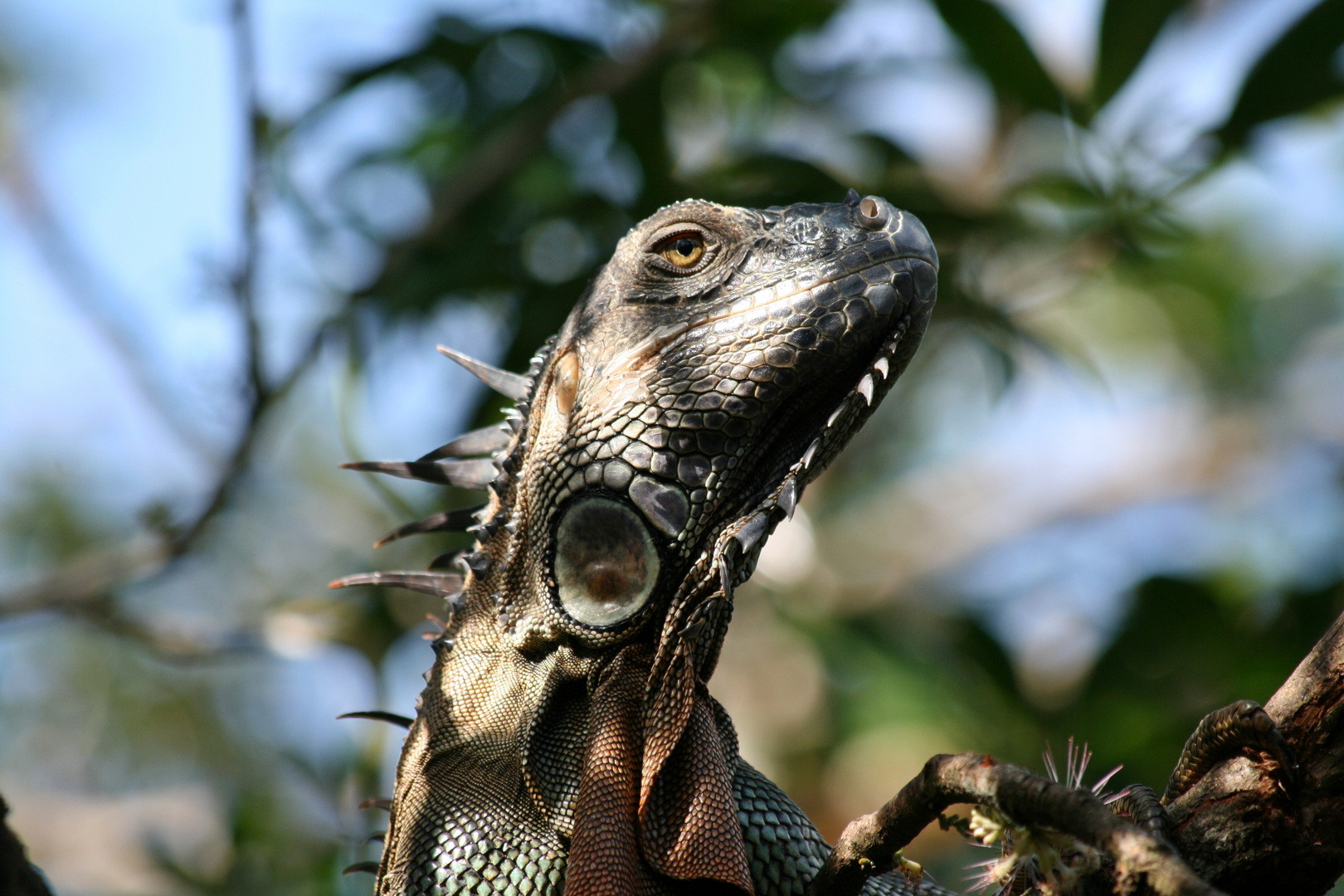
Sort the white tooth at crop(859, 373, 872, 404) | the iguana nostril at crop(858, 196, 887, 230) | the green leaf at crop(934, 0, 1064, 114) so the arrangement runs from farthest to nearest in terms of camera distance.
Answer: the green leaf at crop(934, 0, 1064, 114) → the iguana nostril at crop(858, 196, 887, 230) → the white tooth at crop(859, 373, 872, 404)

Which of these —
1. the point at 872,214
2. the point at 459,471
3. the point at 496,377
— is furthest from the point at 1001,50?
the point at 459,471

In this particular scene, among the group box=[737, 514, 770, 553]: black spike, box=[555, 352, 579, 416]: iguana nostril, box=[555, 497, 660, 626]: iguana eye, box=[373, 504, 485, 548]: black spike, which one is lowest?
box=[373, 504, 485, 548]: black spike

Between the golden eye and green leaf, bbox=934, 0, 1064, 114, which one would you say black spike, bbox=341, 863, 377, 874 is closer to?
the golden eye

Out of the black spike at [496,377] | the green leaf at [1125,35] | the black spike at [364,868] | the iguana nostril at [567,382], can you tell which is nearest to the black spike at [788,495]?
the iguana nostril at [567,382]

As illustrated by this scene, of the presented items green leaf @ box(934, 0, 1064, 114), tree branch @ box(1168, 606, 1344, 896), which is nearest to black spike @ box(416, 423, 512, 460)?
tree branch @ box(1168, 606, 1344, 896)

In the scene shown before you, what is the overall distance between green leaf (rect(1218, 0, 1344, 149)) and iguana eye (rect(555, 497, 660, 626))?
556cm

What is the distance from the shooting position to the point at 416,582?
4574 millimetres

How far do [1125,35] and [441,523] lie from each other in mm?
5389

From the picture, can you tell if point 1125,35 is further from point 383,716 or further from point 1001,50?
point 383,716

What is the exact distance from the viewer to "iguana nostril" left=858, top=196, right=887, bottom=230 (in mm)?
3920

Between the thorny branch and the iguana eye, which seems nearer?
the thorny branch

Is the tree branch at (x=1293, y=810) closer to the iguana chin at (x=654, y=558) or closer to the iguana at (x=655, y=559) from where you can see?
the iguana at (x=655, y=559)

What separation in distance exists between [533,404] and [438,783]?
1412 mm

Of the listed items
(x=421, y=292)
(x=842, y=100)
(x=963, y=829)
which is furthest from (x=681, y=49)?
(x=963, y=829)
